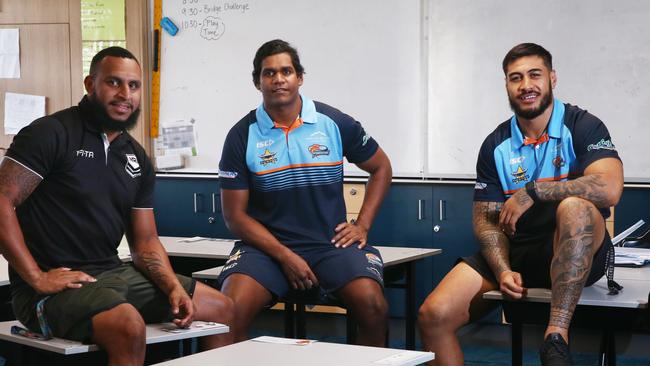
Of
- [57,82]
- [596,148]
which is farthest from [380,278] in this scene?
[57,82]

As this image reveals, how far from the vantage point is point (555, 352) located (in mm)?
2484

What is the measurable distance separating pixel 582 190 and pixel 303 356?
3.88 feet

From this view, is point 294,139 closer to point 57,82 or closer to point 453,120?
point 453,120

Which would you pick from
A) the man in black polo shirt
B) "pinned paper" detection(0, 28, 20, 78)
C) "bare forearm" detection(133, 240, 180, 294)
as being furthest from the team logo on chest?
"pinned paper" detection(0, 28, 20, 78)

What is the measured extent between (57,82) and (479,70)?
2.85m

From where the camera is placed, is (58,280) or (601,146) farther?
(601,146)

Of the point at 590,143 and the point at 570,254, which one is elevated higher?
the point at 590,143

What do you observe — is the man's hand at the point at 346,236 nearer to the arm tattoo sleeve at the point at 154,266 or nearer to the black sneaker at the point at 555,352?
the arm tattoo sleeve at the point at 154,266

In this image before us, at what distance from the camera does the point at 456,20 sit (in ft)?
16.3

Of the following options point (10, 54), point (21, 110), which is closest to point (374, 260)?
point (21, 110)

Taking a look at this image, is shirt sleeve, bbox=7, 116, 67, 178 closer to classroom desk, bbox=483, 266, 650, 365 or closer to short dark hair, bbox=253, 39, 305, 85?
short dark hair, bbox=253, 39, 305, 85

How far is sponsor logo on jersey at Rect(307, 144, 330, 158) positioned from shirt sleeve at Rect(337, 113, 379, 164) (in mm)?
106

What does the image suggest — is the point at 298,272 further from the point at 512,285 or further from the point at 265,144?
the point at 512,285

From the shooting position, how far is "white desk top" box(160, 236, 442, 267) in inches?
144
